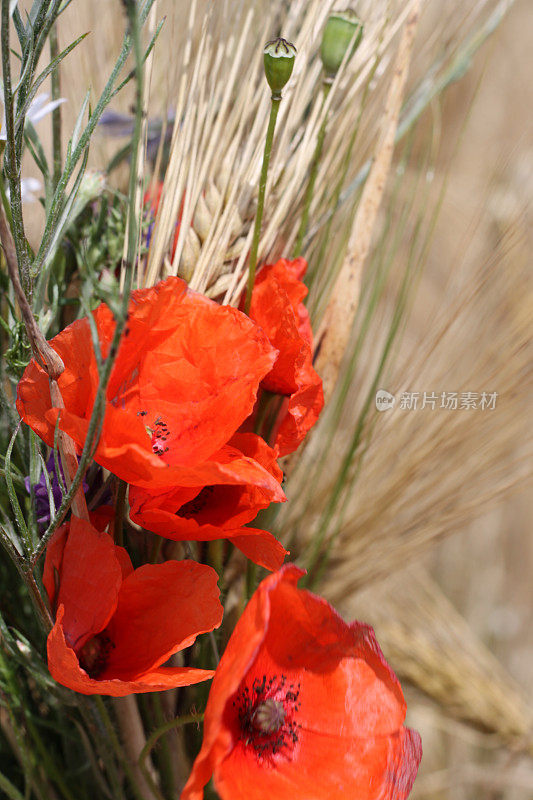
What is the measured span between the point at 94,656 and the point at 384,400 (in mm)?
239

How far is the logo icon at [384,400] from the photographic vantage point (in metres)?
0.47

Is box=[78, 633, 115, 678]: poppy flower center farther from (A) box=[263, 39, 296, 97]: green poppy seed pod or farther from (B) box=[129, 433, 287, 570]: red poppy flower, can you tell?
(A) box=[263, 39, 296, 97]: green poppy seed pod

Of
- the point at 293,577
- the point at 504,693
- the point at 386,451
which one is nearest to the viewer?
the point at 293,577

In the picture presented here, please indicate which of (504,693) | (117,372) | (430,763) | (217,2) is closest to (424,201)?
(217,2)

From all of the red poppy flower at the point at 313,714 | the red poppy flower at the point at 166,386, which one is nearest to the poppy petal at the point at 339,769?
the red poppy flower at the point at 313,714

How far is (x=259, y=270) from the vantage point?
0.37 meters

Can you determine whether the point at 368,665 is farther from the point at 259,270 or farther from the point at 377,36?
the point at 377,36

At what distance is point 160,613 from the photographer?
31cm

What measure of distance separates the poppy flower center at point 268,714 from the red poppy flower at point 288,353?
10 centimetres

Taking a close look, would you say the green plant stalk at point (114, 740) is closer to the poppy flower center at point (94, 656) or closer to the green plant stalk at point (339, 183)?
the poppy flower center at point (94, 656)

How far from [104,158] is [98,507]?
311 mm

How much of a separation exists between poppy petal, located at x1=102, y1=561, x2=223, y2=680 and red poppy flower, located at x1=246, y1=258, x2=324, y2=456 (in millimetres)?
71

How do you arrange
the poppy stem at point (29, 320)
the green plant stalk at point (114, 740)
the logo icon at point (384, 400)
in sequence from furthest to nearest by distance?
1. the logo icon at point (384, 400)
2. the green plant stalk at point (114, 740)
3. the poppy stem at point (29, 320)
